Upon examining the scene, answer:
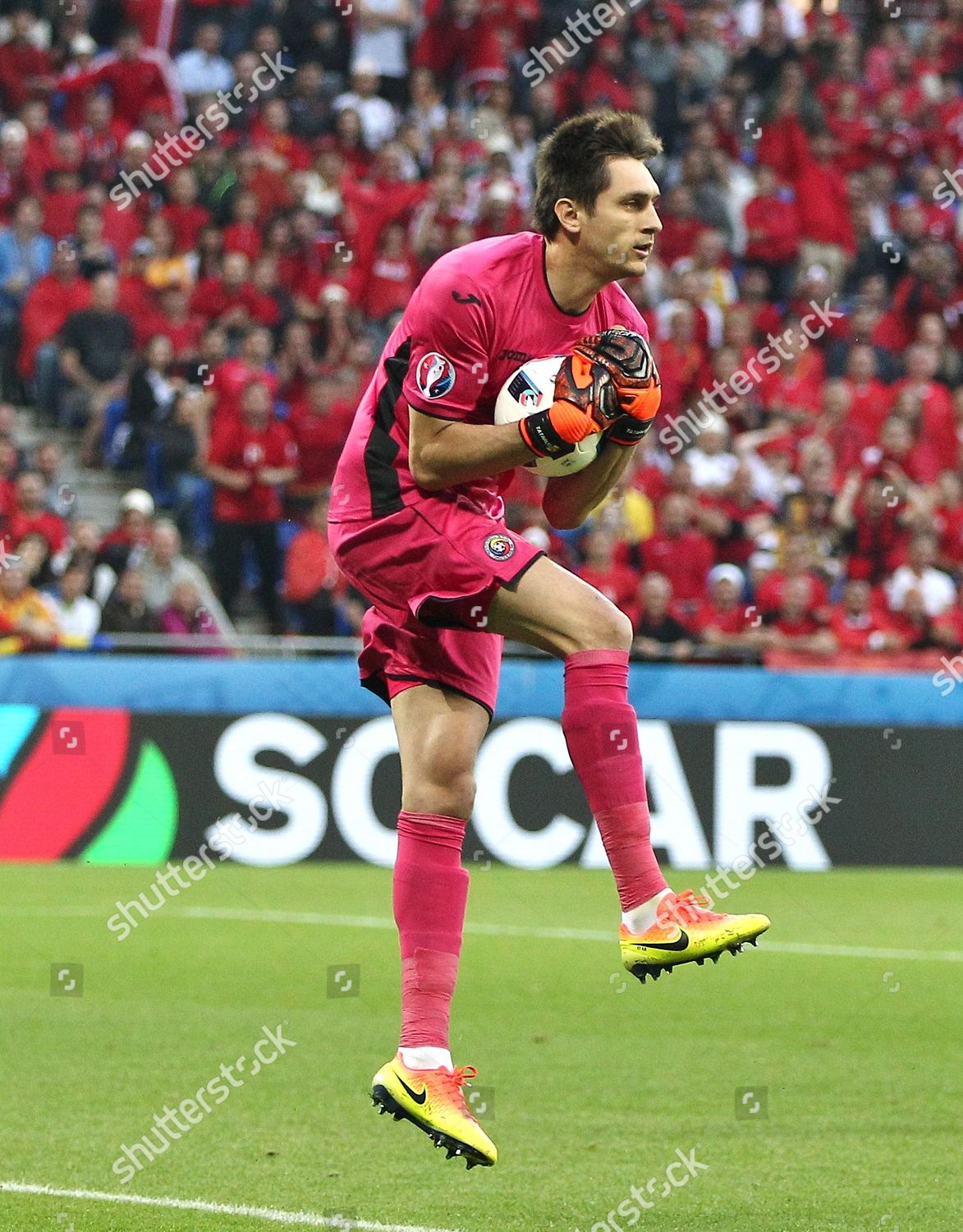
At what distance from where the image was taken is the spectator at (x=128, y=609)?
1434 cm

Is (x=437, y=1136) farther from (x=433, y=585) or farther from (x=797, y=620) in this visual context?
(x=797, y=620)

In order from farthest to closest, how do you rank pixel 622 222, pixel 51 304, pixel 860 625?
pixel 51 304 → pixel 860 625 → pixel 622 222

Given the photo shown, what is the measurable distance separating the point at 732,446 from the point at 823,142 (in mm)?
4806

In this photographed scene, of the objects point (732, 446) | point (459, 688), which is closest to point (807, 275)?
point (732, 446)

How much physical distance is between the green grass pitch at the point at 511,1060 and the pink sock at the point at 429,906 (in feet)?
2.12

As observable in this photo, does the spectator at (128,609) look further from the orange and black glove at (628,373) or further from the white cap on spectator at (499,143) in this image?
the orange and black glove at (628,373)

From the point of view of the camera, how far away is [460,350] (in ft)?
17.0

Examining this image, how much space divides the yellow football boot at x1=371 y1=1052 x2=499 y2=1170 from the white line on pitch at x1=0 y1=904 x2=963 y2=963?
6.14 m

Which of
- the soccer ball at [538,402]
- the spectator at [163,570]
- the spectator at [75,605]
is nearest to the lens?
the soccer ball at [538,402]

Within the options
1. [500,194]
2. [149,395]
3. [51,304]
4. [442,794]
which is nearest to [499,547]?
[442,794]

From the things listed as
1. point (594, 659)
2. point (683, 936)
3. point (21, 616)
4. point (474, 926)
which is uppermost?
point (594, 659)

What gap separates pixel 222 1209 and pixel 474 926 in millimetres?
6321

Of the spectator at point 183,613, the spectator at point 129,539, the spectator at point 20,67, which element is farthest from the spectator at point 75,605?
the spectator at point 20,67

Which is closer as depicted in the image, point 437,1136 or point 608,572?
point 437,1136
